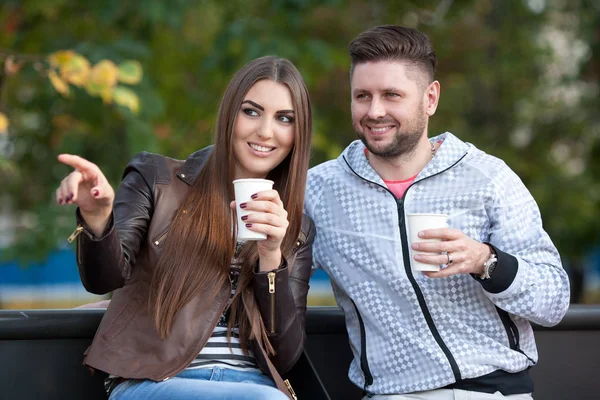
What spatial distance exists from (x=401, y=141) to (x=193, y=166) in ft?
2.87

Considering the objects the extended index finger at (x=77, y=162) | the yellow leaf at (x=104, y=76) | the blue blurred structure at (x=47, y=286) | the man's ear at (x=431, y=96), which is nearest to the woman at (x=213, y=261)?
the extended index finger at (x=77, y=162)

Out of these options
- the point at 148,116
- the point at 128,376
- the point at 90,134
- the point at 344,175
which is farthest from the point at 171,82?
the point at 128,376

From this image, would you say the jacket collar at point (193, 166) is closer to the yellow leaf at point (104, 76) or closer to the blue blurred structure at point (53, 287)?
the yellow leaf at point (104, 76)

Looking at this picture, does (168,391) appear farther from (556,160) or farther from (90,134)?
(556,160)

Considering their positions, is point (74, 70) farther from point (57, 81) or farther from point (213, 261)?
point (213, 261)

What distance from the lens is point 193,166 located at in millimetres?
3375

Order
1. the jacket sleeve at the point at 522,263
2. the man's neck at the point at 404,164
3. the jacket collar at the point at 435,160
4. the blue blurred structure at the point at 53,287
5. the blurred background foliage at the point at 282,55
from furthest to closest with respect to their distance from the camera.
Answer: the blue blurred structure at the point at 53,287 < the blurred background foliage at the point at 282,55 < the man's neck at the point at 404,164 < the jacket collar at the point at 435,160 < the jacket sleeve at the point at 522,263

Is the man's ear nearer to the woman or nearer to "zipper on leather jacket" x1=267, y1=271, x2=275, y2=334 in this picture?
the woman

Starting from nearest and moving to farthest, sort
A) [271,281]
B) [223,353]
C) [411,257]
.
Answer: [271,281] < [223,353] < [411,257]

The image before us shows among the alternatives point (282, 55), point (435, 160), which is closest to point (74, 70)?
point (282, 55)

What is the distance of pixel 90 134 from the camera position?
320 inches

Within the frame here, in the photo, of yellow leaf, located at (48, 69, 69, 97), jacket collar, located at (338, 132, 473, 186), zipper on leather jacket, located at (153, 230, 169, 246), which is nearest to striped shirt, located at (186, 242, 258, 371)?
zipper on leather jacket, located at (153, 230, 169, 246)

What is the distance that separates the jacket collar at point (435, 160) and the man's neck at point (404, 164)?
66 millimetres

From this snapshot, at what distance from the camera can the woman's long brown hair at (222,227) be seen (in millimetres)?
3127
